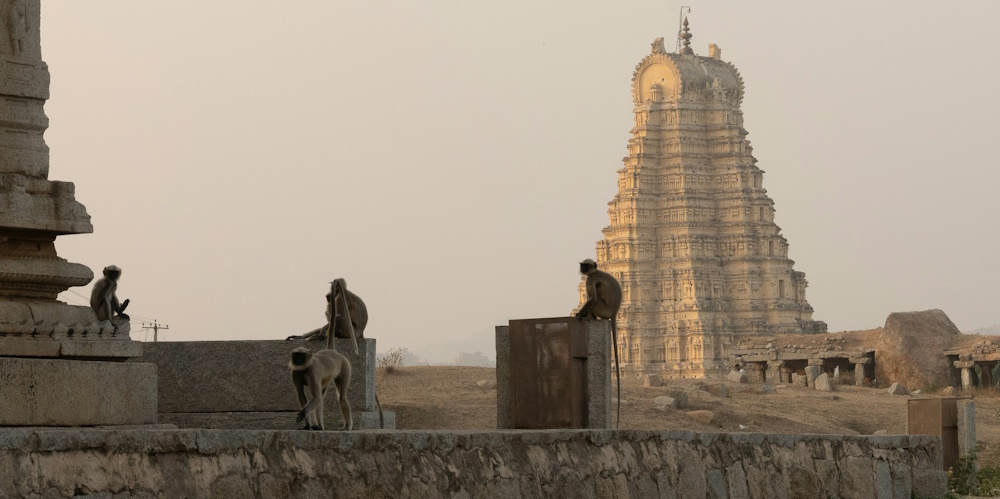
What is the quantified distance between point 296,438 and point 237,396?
5.29m

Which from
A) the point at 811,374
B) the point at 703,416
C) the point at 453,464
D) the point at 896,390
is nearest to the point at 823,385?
the point at 896,390

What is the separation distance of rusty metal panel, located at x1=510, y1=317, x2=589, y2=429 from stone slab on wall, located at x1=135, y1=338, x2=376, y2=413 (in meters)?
2.00

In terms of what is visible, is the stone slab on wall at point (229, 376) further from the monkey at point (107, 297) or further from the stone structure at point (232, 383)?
the monkey at point (107, 297)

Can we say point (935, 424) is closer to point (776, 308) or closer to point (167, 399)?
point (167, 399)

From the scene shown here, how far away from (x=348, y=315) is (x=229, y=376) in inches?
43.7

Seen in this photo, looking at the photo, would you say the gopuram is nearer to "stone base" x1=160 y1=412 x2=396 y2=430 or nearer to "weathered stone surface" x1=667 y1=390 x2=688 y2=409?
"weathered stone surface" x1=667 y1=390 x2=688 y2=409

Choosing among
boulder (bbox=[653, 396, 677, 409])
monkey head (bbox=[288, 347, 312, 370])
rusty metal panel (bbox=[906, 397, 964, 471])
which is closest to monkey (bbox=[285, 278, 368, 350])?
monkey head (bbox=[288, 347, 312, 370])

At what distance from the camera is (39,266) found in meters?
9.78

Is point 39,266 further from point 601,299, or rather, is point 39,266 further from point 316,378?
point 601,299

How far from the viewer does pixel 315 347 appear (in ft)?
42.9

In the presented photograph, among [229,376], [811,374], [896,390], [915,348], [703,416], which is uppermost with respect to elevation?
[915,348]

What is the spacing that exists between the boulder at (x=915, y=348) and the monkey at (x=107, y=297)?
38.9 m

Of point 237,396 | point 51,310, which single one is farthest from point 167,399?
point 51,310

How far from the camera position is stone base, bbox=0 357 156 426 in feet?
28.9
